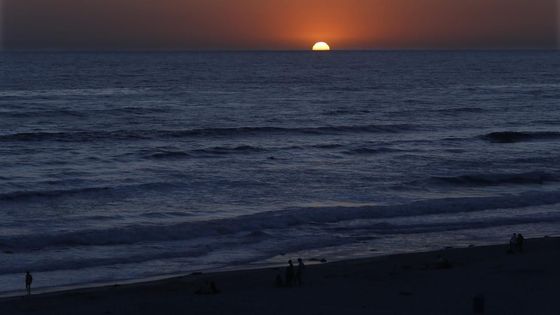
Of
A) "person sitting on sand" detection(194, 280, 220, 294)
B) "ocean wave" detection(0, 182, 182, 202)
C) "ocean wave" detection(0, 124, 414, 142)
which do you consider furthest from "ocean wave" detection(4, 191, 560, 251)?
"ocean wave" detection(0, 124, 414, 142)

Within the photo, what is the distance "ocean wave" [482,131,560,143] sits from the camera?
2243 inches

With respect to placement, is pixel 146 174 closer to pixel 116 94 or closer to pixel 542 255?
pixel 542 255

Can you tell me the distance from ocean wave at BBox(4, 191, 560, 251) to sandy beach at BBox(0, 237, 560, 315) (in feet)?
18.4

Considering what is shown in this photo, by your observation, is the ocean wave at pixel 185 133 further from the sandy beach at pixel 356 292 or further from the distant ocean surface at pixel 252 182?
the sandy beach at pixel 356 292

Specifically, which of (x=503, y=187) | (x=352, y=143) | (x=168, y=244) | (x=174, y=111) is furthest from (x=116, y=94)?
(x=168, y=244)

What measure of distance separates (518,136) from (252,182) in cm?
2656

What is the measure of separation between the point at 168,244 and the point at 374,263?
22.4ft

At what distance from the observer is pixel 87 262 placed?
2438cm

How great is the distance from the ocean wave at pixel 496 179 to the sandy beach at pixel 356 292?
597 inches

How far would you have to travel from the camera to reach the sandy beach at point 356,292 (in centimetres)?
1859

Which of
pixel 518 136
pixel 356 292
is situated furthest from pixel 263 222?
pixel 518 136

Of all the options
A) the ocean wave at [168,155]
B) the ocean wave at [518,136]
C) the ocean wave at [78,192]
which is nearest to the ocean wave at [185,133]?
the ocean wave at [518,136]

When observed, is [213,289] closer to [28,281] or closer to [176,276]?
[176,276]

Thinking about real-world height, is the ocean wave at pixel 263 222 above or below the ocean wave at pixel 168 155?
below
